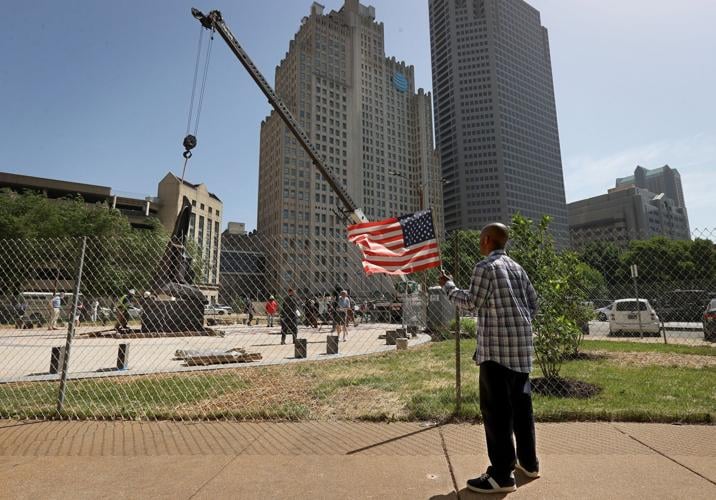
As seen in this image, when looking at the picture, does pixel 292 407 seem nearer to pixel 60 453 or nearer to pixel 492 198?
pixel 60 453

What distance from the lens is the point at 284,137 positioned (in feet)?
352

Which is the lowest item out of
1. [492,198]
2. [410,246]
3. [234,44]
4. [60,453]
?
[60,453]

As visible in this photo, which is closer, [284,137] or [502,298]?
[502,298]

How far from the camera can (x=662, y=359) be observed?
922 cm

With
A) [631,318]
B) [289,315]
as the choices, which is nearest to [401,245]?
[289,315]

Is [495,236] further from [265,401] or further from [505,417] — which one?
[265,401]

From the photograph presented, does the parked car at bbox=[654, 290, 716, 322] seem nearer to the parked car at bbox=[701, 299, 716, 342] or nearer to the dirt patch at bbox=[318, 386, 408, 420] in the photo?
the parked car at bbox=[701, 299, 716, 342]

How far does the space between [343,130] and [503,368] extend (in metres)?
119

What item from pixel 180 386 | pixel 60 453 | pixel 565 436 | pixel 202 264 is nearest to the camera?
pixel 60 453

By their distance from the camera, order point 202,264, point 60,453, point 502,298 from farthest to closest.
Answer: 1. point 202,264
2. point 60,453
3. point 502,298

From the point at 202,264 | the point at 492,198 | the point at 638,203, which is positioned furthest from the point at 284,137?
the point at 638,203

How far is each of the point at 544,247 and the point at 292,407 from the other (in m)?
4.80

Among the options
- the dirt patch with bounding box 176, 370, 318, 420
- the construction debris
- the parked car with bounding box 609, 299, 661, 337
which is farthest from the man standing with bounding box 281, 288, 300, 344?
the parked car with bounding box 609, 299, 661, 337

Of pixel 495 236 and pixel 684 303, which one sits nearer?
pixel 495 236
